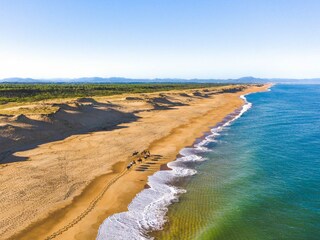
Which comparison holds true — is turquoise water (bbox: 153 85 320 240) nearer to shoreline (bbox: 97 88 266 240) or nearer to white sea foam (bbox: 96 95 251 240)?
shoreline (bbox: 97 88 266 240)

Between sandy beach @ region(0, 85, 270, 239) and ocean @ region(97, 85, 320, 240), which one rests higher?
sandy beach @ region(0, 85, 270, 239)

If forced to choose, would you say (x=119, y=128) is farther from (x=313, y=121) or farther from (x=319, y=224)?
(x=313, y=121)

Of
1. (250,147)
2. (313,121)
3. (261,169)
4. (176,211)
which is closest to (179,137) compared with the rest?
(250,147)

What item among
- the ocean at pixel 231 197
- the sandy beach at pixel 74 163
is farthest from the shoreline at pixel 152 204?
the sandy beach at pixel 74 163

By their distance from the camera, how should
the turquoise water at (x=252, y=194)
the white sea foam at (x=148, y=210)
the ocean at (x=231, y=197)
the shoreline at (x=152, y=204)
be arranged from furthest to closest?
the turquoise water at (x=252, y=194), the ocean at (x=231, y=197), the shoreline at (x=152, y=204), the white sea foam at (x=148, y=210)

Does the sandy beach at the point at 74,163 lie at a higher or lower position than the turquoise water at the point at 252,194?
higher

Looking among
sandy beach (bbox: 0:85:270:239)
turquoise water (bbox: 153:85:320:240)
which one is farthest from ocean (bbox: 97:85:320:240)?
sandy beach (bbox: 0:85:270:239)

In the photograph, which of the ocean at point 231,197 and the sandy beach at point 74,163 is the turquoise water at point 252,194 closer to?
the ocean at point 231,197
